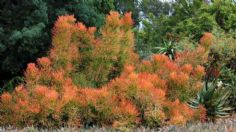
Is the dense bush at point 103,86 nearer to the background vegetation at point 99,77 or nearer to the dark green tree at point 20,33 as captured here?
the background vegetation at point 99,77

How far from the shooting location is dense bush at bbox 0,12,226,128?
24.6 ft

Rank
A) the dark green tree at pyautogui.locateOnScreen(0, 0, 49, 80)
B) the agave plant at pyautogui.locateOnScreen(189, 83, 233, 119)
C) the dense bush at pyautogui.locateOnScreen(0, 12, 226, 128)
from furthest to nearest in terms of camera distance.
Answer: the dark green tree at pyautogui.locateOnScreen(0, 0, 49, 80), the agave plant at pyautogui.locateOnScreen(189, 83, 233, 119), the dense bush at pyautogui.locateOnScreen(0, 12, 226, 128)

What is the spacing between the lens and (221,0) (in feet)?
57.1

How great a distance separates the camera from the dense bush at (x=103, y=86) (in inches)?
295

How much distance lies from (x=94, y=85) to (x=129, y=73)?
0.97m

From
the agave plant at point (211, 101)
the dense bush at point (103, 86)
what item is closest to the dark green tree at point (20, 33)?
the dense bush at point (103, 86)

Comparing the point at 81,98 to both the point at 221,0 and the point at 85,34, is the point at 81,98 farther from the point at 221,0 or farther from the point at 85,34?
the point at 221,0

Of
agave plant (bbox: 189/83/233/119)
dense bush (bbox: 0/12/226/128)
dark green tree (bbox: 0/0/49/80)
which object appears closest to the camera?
dense bush (bbox: 0/12/226/128)

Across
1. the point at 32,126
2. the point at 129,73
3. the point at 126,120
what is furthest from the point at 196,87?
the point at 32,126

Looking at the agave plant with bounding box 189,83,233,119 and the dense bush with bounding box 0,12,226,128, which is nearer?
the dense bush with bounding box 0,12,226,128

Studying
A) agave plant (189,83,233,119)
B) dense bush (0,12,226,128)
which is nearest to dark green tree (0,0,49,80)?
dense bush (0,12,226,128)

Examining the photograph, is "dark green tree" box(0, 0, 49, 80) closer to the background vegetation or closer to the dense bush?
the background vegetation

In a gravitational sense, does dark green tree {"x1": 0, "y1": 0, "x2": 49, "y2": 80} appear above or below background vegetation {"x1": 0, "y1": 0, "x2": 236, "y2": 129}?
above

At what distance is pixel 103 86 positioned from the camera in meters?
8.34
